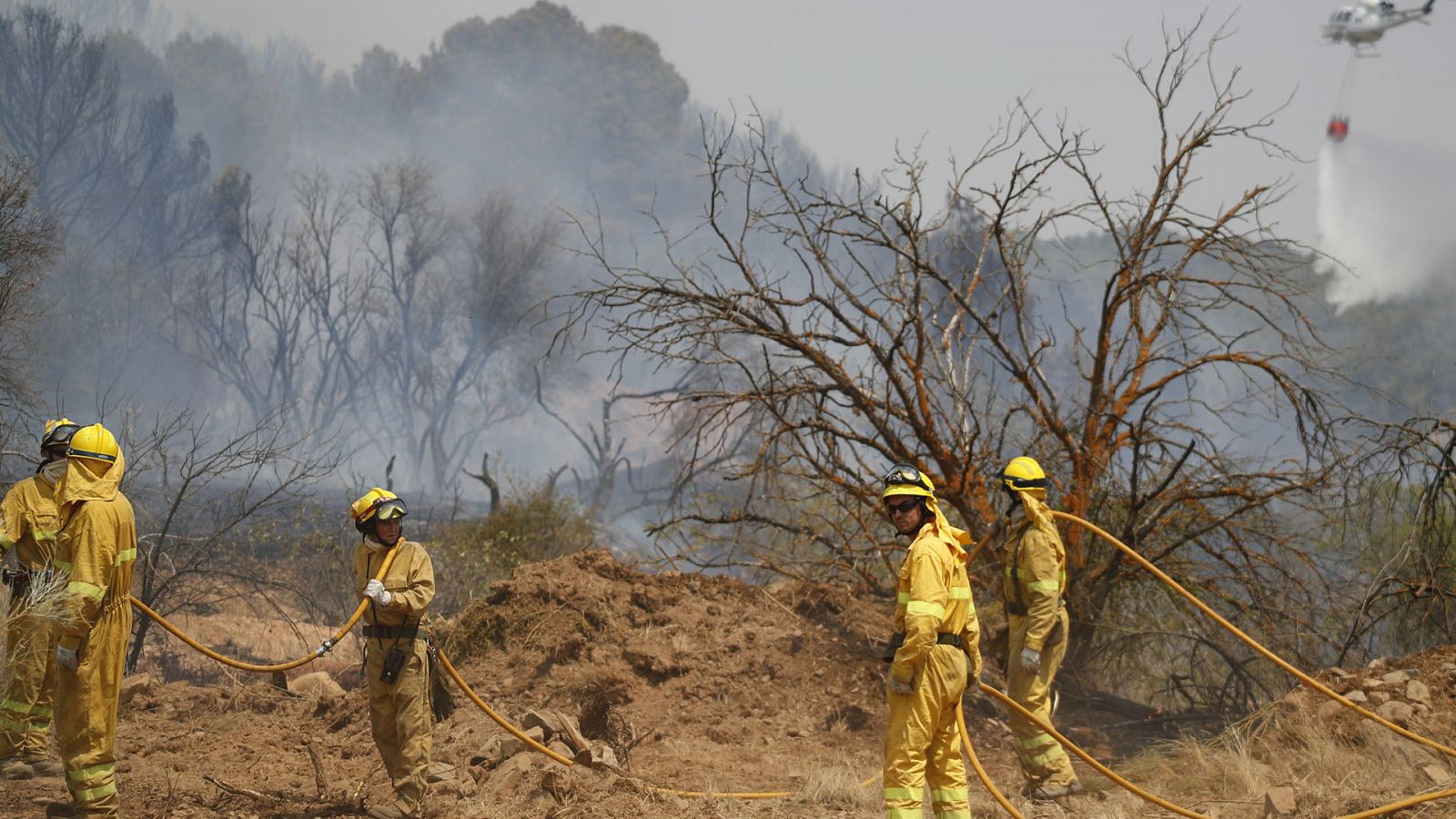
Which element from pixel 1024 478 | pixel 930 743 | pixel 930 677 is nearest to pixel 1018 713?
pixel 1024 478

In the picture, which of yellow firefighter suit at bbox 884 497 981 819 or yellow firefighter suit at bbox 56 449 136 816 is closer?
yellow firefighter suit at bbox 884 497 981 819

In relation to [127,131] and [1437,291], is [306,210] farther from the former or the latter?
[1437,291]

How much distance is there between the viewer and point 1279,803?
649 centimetres

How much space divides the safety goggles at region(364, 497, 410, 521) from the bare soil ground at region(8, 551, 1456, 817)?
66.8 inches

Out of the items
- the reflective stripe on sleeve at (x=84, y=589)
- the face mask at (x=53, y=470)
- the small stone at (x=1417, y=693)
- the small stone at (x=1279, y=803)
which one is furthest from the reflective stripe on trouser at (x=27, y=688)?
the small stone at (x=1417, y=693)

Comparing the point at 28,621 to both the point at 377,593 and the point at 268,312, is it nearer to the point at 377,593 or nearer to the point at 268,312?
the point at 377,593

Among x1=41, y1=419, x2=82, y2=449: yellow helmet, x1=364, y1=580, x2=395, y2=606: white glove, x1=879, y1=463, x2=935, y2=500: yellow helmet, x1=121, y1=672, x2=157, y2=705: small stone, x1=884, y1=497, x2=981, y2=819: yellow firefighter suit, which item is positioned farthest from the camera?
x1=121, y1=672, x2=157, y2=705: small stone

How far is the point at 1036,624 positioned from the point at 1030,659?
211 millimetres

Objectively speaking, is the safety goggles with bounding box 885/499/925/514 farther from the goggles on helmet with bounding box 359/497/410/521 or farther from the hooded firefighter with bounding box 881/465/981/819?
the goggles on helmet with bounding box 359/497/410/521

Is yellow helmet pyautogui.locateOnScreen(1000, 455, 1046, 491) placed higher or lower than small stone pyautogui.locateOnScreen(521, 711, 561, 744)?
higher

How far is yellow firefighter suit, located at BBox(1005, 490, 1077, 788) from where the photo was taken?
698cm

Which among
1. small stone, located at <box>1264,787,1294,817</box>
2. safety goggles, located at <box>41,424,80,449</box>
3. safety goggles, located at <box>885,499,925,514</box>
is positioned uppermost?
safety goggles, located at <box>885,499,925,514</box>

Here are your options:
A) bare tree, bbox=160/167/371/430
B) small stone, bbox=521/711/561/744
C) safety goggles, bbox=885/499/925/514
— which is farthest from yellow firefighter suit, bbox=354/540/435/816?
bare tree, bbox=160/167/371/430

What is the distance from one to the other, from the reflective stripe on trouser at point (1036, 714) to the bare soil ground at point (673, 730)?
0.62 feet
